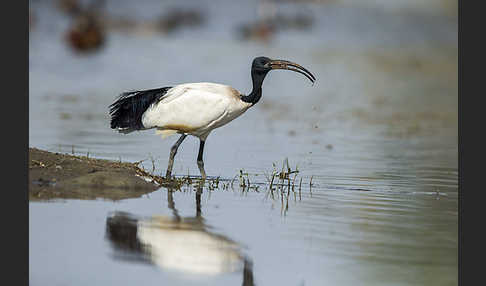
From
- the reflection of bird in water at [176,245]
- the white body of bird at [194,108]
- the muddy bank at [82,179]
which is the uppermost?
the white body of bird at [194,108]

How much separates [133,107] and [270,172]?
6.30 feet

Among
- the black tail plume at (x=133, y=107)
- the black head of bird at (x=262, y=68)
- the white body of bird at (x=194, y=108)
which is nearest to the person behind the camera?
the white body of bird at (x=194, y=108)

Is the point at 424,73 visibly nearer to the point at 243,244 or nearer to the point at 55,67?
the point at 55,67

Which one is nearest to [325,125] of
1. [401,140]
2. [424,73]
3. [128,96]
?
[401,140]

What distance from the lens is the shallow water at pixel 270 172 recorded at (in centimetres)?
693

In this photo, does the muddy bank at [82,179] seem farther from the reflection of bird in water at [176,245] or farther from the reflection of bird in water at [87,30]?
the reflection of bird in water at [87,30]

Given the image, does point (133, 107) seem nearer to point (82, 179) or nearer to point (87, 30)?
point (82, 179)

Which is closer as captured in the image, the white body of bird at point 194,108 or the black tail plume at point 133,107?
the white body of bird at point 194,108

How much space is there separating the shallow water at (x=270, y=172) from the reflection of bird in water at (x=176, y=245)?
0.02 metres

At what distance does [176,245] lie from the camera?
7.29m

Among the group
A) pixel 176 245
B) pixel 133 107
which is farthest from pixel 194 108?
pixel 176 245

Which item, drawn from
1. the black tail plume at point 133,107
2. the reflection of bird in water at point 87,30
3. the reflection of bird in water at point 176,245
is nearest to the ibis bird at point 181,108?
the black tail plume at point 133,107

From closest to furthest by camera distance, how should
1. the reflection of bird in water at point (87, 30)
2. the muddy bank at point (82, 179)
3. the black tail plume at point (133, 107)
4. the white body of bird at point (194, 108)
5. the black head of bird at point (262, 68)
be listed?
the muddy bank at point (82, 179)
the white body of bird at point (194, 108)
the black tail plume at point (133, 107)
the black head of bird at point (262, 68)
the reflection of bird in water at point (87, 30)

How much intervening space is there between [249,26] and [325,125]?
78.4 ft
